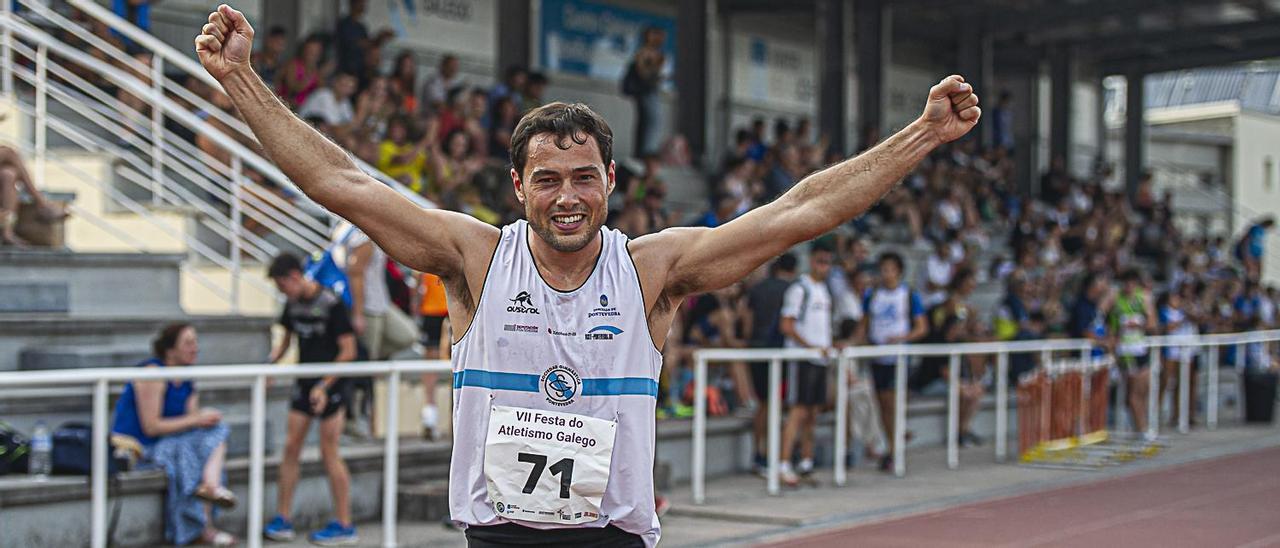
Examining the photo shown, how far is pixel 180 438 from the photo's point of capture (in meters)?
8.73

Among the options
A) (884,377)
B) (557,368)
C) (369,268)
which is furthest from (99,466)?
(884,377)

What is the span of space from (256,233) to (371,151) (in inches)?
53.0

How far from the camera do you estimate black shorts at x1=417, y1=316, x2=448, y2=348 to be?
38.5 ft

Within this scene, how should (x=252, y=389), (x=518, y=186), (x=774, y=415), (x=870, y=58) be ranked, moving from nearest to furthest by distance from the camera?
(x=518, y=186), (x=252, y=389), (x=774, y=415), (x=870, y=58)

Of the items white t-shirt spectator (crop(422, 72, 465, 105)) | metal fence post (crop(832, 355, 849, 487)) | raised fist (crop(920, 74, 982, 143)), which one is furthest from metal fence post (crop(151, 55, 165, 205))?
raised fist (crop(920, 74, 982, 143))

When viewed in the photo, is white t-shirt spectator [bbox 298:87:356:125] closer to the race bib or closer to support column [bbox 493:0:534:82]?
support column [bbox 493:0:534:82]

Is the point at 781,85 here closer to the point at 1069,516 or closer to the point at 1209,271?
the point at 1209,271

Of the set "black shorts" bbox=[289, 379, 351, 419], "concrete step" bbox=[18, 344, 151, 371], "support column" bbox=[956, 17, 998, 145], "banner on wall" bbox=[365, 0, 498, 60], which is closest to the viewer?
"black shorts" bbox=[289, 379, 351, 419]

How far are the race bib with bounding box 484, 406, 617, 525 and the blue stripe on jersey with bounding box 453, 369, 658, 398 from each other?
63 millimetres

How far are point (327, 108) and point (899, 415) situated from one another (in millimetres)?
5431

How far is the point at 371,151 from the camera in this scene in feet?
43.0

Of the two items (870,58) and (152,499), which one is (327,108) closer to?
(152,499)

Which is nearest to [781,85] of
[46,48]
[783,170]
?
[783,170]

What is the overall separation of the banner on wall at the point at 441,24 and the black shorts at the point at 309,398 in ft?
31.0
